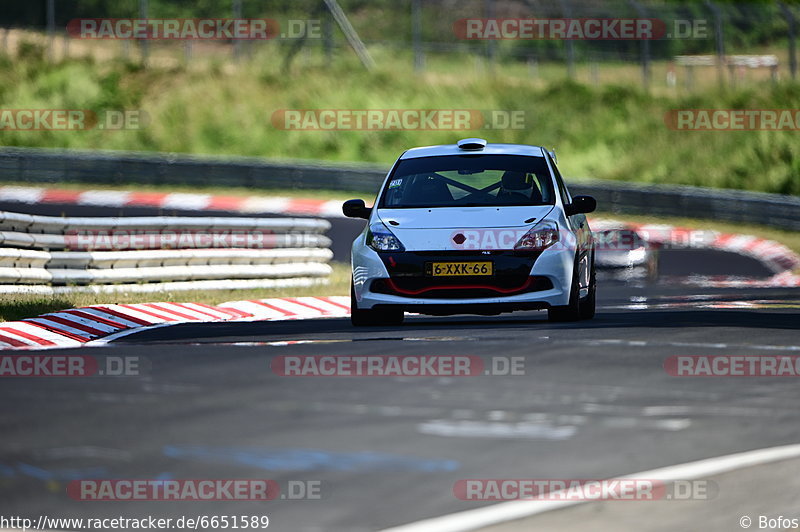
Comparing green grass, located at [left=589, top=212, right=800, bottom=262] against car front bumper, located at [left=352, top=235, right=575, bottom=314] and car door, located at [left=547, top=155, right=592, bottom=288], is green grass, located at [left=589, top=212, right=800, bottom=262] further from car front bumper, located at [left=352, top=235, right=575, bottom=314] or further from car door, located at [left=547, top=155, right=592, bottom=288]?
car front bumper, located at [left=352, top=235, right=575, bottom=314]

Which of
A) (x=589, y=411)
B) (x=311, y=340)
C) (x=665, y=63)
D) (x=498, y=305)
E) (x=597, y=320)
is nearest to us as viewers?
(x=589, y=411)

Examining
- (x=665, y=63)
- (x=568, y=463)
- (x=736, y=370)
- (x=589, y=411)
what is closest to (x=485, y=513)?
(x=568, y=463)

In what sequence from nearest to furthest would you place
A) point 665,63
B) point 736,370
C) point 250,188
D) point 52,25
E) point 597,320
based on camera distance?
1. point 736,370
2. point 597,320
3. point 250,188
4. point 52,25
5. point 665,63

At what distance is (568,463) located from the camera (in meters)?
5.66

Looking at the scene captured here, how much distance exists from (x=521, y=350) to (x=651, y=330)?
1.98 m

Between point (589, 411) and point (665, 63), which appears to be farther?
point (665, 63)

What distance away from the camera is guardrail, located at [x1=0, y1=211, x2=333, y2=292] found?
47.0 ft

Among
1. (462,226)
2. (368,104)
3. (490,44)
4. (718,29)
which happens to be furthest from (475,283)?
(368,104)

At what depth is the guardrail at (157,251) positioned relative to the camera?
1432cm

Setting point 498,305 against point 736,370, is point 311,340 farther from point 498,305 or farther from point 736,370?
point 736,370

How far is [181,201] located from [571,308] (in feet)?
71.0

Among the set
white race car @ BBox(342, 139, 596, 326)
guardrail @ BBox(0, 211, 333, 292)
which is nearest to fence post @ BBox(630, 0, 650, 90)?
guardrail @ BBox(0, 211, 333, 292)

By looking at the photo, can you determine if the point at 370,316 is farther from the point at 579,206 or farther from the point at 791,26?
the point at 791,26

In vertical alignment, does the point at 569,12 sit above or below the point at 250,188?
above
